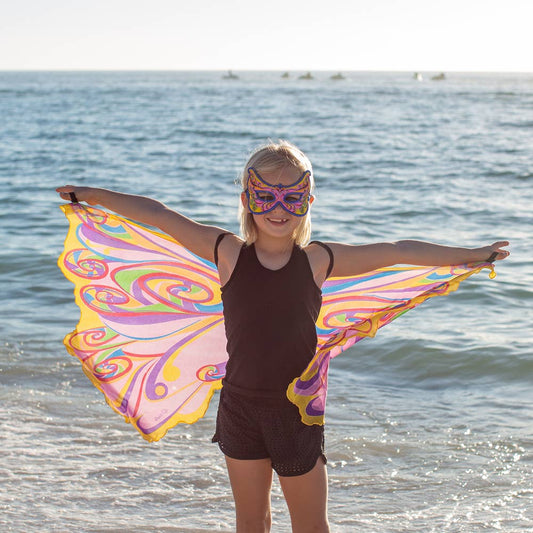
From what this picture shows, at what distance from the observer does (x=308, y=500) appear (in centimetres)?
308

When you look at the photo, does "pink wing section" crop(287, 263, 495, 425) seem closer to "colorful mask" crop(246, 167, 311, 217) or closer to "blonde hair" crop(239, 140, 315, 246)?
"blonde hair" crop(239, 140, 315, 246)

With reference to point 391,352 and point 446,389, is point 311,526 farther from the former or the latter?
point 391,352

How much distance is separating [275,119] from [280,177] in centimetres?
3629

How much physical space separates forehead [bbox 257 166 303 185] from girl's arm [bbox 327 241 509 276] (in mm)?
323

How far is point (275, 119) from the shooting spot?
38.8m

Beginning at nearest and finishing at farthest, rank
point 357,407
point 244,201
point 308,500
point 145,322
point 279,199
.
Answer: point 308,500 < point 279,199 < point 244,201 < point 145,322 < point 357,407

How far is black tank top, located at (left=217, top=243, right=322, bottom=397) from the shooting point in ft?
10.2

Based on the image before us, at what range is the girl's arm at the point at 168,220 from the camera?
3.29 meters

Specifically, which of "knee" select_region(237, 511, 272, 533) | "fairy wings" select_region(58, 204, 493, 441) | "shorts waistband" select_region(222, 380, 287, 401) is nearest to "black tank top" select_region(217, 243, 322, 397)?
"shorts waistband" select_region(222, 380, 287, 401)

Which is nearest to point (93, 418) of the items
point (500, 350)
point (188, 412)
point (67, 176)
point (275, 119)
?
point (188, 412)

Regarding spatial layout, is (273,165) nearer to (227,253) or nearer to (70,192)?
(227,253)

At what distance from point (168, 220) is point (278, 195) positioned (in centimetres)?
50

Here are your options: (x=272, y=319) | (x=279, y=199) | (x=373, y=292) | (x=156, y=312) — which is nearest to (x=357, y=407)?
(x=373, y=292)

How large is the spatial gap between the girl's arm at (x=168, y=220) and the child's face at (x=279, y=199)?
211 mm
